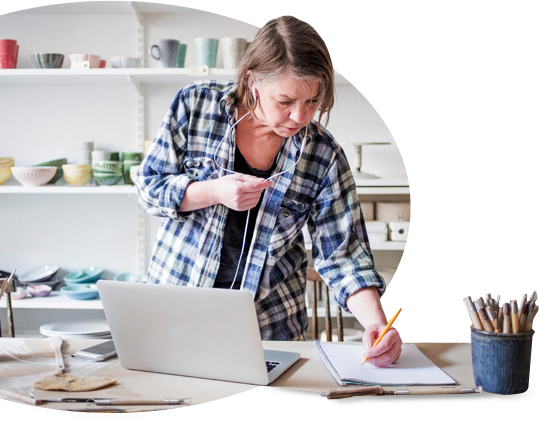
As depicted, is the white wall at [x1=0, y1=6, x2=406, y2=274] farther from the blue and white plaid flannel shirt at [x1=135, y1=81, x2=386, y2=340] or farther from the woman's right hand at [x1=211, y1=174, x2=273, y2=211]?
the woman's right hand at [x1=211, y1=174, x2=273, y2=211]

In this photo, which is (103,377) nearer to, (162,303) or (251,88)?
(162,303)

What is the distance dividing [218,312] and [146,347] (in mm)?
177

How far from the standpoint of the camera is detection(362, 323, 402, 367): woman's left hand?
3.22ft

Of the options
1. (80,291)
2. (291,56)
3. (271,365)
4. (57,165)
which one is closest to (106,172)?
(57,165)

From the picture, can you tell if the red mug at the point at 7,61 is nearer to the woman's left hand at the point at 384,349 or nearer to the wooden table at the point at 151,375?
the wooden table at the point at 151,375

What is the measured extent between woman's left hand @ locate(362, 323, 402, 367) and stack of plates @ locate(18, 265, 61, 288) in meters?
1.86

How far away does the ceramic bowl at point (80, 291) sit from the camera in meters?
2.35

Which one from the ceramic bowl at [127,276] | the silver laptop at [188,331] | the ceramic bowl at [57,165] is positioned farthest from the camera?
the ceramic bowl at [127,276]

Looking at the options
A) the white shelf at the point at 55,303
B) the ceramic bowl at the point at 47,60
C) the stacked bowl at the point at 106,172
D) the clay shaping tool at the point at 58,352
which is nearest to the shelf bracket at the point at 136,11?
the ceramic bowl at the point at 47,60

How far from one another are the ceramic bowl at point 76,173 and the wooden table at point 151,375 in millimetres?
1300

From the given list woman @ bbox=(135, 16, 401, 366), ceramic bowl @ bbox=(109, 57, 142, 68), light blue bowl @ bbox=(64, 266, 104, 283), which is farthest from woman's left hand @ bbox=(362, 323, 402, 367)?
light blue bowl @ bbox=(64, 266, 104, 283)

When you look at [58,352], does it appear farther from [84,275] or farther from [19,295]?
[84,275]

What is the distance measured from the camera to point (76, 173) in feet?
7.71

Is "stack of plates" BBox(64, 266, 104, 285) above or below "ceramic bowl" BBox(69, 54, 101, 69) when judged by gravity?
below
